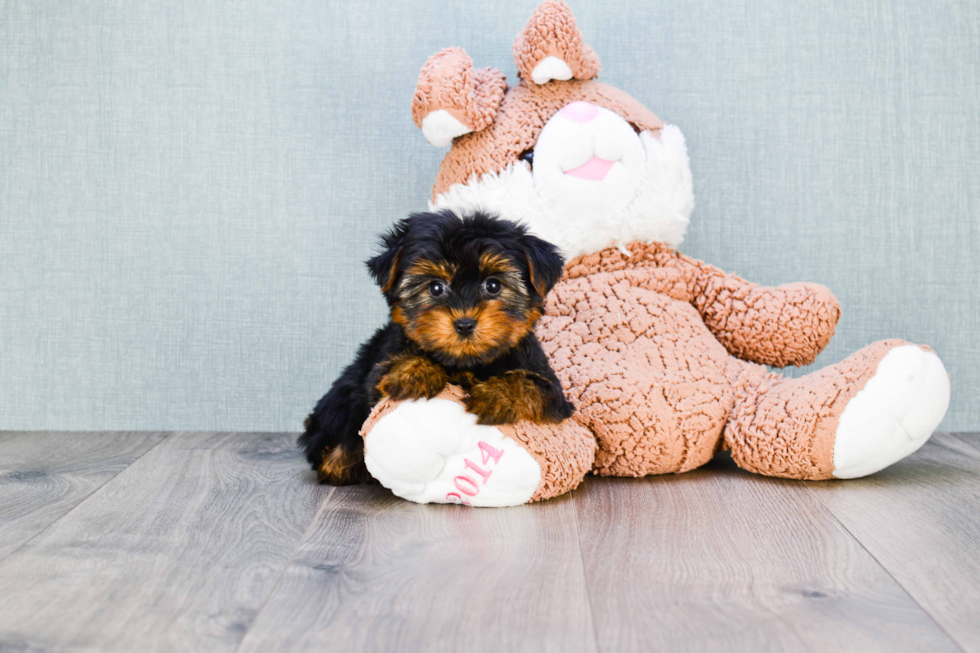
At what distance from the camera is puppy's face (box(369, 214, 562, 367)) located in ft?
5.00

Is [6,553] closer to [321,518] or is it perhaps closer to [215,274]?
[321,518]

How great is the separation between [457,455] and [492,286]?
36 centimetres

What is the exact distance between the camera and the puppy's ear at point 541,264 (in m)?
1.61

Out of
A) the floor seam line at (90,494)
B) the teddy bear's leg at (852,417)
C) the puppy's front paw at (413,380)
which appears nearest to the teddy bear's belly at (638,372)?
the teddy bear's leg at (852,417)

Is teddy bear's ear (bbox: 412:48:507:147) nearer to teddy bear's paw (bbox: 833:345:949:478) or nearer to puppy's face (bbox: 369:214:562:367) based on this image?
puppy's face (bbox: 369:214:562:367)

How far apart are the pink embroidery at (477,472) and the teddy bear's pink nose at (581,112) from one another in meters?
0.90

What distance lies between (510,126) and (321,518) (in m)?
1.11

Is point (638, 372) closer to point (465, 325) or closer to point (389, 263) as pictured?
point (465, 325)

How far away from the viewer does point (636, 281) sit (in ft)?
6.88

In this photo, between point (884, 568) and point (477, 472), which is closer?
point (884, 568)

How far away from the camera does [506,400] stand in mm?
1586

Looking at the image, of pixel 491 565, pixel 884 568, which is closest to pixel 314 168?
pixel 491 565

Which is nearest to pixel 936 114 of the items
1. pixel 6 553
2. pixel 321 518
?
pixel 321 518

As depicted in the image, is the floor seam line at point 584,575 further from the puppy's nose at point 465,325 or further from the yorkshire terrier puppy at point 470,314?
the puppy's nose at point 465,325
